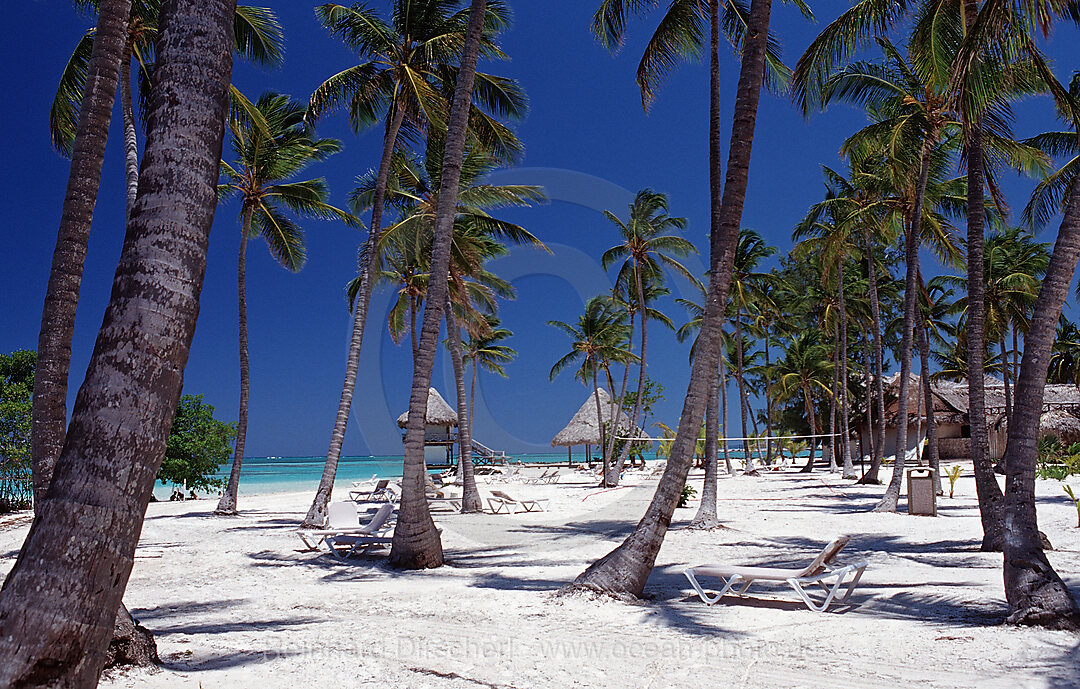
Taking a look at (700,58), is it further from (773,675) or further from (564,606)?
(773,675)

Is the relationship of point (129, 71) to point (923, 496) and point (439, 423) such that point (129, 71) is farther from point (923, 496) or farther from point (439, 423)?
point (439, 423)

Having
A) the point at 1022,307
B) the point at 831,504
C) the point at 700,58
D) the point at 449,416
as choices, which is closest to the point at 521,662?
the point at 700,58

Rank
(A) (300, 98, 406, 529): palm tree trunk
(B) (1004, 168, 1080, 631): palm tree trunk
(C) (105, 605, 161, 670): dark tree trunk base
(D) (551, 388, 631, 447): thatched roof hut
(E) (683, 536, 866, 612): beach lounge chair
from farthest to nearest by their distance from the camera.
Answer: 1. (D) (551, 388, 631, 447): thatched roof hut
2. (A) (300, 98, 406, 529): palm tree trunk
3. (E) (683, 536, 866, 612): beach lounge chair
4. (B) (1004, 168, 1080, 631): palm tree trunk
5. (C) (105, 605, 161, 670): dark tree trunk base

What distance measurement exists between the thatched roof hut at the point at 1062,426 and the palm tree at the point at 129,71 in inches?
1174

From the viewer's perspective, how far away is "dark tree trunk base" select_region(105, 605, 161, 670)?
3.62m

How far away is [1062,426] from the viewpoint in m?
26.6

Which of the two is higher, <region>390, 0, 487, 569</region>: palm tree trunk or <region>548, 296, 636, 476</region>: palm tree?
<region>548, 296, 636, 476</region>: palm tree

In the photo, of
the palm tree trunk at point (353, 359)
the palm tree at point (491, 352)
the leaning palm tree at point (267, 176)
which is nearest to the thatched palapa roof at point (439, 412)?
the palm tree at point (491, 352)

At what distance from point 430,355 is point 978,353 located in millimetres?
7395

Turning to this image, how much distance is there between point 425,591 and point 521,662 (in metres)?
2.56

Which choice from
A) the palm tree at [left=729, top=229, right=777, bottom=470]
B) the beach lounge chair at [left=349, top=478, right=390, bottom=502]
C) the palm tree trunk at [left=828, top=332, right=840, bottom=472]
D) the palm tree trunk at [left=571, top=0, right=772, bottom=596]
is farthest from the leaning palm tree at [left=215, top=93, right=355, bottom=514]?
the palm tree trunk at [left=828, top=332, right=840, bottom=472]

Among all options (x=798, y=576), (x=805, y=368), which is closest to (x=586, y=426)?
(x=805, y=368)

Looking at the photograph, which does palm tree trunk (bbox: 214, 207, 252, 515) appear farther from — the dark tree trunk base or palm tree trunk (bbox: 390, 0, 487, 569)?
the dark tree trunk base

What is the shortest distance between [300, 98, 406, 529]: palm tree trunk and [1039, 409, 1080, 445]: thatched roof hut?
26807 mm
